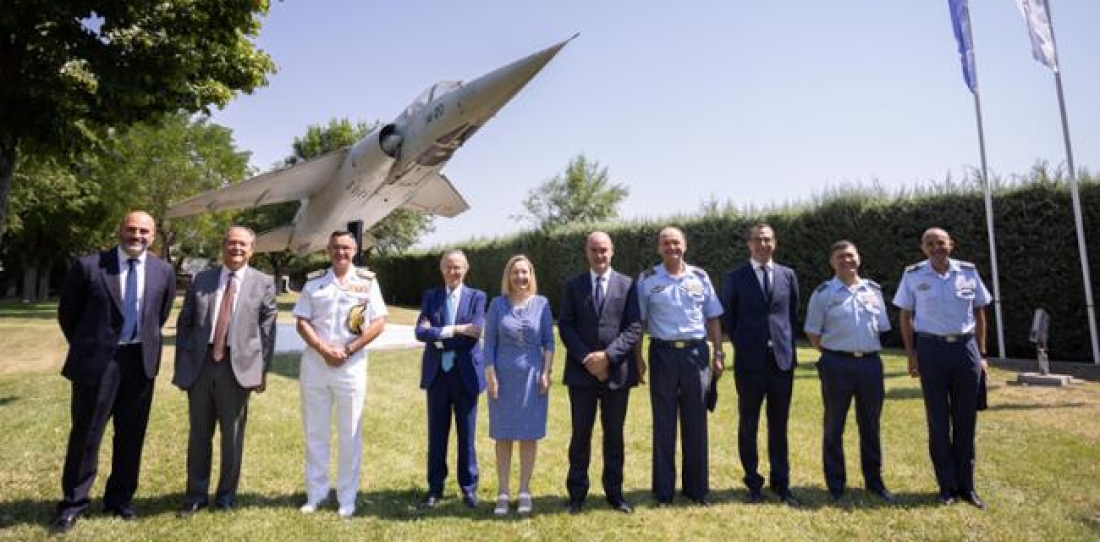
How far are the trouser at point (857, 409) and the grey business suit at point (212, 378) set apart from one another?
4228 mm

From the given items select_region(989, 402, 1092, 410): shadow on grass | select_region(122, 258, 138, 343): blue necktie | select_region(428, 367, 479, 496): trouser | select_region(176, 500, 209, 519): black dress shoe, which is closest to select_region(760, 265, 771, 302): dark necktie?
select_region(428, 367, 479, 496): trouser

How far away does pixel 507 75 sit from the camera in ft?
25.7

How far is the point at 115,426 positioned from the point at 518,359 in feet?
9.07

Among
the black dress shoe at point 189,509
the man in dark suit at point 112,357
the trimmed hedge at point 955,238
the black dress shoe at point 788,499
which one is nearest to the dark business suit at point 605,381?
the black dress shoe at point 788,499

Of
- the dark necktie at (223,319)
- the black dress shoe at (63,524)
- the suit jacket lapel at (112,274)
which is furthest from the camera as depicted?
the dark necktie at (223,319)

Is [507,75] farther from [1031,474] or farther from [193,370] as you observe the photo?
[1031,474]

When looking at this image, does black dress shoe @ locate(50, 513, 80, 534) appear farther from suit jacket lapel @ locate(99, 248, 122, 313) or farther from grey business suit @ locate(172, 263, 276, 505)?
suit jacket lapel @ locate(99, 248, 122, 313)

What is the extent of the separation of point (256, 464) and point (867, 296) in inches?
207

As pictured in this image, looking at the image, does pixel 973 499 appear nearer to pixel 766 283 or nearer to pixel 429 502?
pixel 766 283

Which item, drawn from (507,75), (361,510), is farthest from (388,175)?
(361,510)

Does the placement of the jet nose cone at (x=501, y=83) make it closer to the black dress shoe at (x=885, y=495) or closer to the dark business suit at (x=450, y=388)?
the dark business suit at (x=450, y=388)

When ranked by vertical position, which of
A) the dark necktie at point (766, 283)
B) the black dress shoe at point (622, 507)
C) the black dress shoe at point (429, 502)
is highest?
the dark necktie at point (766, 283)

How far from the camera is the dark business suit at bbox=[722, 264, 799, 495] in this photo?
4.32 meters

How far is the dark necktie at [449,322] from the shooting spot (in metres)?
4.21
